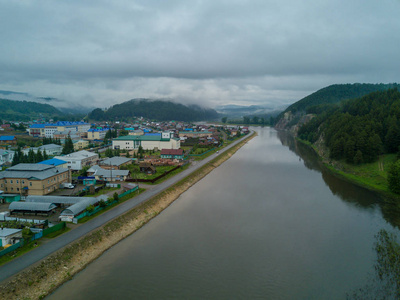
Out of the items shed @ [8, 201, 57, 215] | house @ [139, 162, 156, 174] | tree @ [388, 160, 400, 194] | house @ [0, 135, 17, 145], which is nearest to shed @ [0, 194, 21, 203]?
shed @ [8, 201, 57, 215]

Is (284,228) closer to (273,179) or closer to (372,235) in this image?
(372,235)

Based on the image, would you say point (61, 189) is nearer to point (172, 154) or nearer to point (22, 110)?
point (172, 154)

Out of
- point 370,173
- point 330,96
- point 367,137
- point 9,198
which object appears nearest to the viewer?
point 9,198

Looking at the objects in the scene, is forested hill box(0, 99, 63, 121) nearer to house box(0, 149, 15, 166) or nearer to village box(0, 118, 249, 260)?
house box(0, 149, 15, 166)

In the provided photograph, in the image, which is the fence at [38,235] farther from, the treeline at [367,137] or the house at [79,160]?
the treeline at [367,137]

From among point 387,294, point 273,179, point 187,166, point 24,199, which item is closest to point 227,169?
point 187,166

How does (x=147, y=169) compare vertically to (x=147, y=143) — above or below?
below

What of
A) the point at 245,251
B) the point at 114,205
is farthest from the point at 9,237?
the point at 245,251
